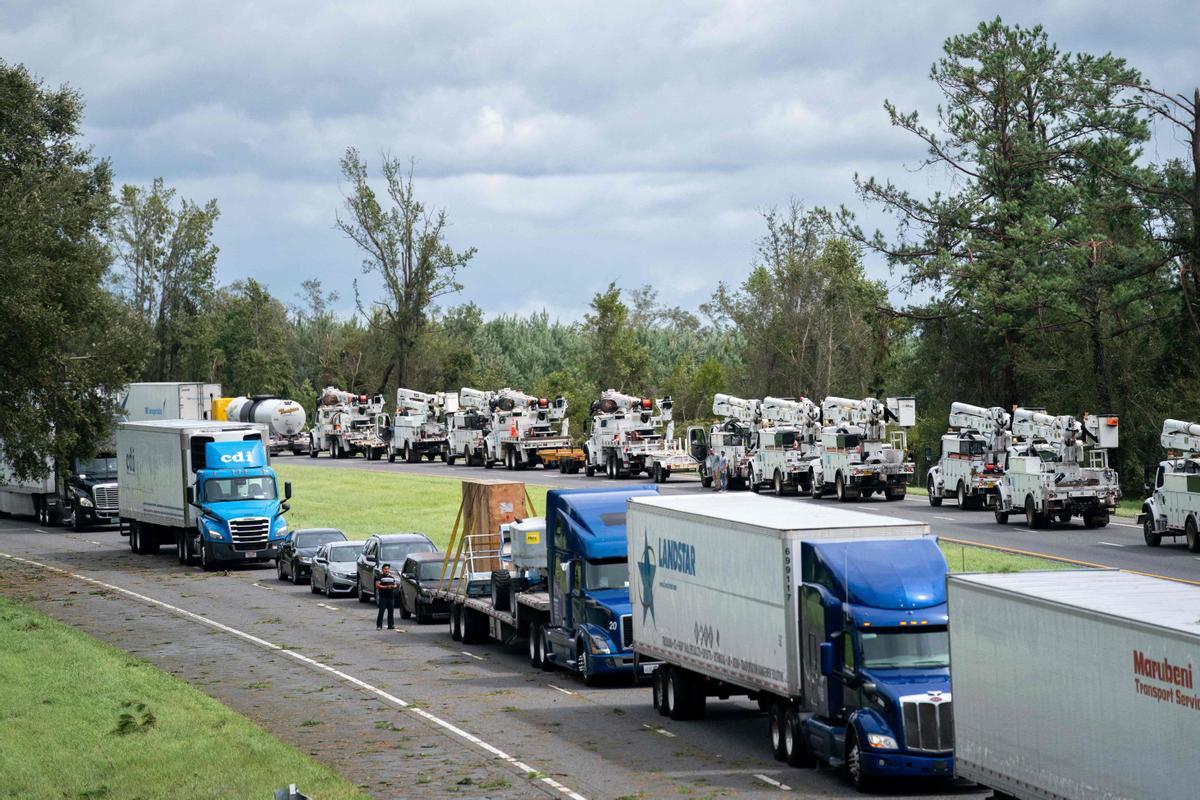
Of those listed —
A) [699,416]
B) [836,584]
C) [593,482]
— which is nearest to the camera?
[836,584]

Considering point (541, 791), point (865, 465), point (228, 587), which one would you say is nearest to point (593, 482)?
point (865, 465)

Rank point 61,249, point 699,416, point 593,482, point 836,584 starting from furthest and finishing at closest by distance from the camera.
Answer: point 699,416 < point 593,482 < point 61,249 < point 836,584

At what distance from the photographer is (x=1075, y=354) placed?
70312mm

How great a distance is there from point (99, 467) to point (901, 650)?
43.8 metres

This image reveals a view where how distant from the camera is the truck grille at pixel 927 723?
17406 mm

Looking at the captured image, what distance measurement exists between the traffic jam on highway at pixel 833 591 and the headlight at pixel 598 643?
0.03 m

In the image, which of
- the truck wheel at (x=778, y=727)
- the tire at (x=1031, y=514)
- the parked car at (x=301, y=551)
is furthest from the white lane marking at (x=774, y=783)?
the tire at (x=1031, y=514)

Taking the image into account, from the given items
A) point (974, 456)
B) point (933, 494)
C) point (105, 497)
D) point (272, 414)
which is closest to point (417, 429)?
point (272, 414)

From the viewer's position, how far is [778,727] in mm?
19922

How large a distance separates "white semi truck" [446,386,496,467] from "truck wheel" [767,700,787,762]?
6332 centimetres

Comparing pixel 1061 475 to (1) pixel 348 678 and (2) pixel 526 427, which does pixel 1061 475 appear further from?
(2) pixel 526 427

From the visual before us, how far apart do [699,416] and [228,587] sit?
62.5 metres

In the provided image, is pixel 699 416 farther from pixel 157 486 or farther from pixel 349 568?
pixel 349 568

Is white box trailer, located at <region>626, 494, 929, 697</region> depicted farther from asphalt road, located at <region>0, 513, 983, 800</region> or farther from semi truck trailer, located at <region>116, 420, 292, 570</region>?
semi truck trailer, located at <region>116, 420, 292, 570</region>
